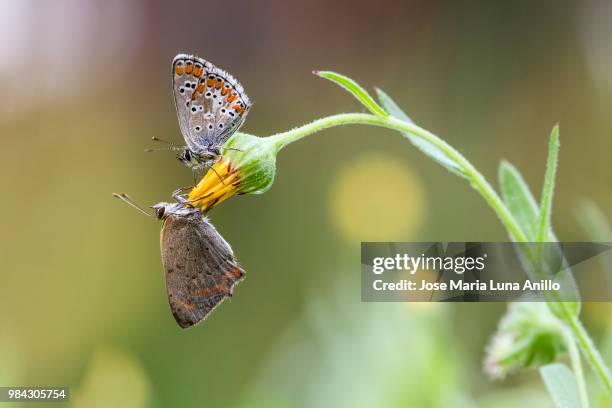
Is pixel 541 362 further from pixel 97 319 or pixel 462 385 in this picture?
pixel 97 319

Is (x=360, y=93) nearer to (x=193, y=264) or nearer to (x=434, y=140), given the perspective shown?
(x=434, y=140)

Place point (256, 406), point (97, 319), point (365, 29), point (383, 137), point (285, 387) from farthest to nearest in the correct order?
point (365, 29) → point (383, 137) → point (97, 319) → point (285, 387) → point (256, 406)

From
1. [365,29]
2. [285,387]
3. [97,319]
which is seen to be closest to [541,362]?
[285,387]

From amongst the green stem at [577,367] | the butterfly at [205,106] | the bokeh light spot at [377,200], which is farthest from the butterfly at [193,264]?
the bokeh light spot at [377,200]

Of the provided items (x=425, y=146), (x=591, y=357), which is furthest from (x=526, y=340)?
(x=425, y=146)

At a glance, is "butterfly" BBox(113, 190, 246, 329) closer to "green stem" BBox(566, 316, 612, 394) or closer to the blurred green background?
"green stem" BBox(566, 316, 612, 394)

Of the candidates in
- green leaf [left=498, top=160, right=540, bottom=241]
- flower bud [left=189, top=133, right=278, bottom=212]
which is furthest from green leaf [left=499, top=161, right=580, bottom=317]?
flower bud [left=189, top=133, right=278, bottom=212]

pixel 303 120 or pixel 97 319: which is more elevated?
pixel 303 120
